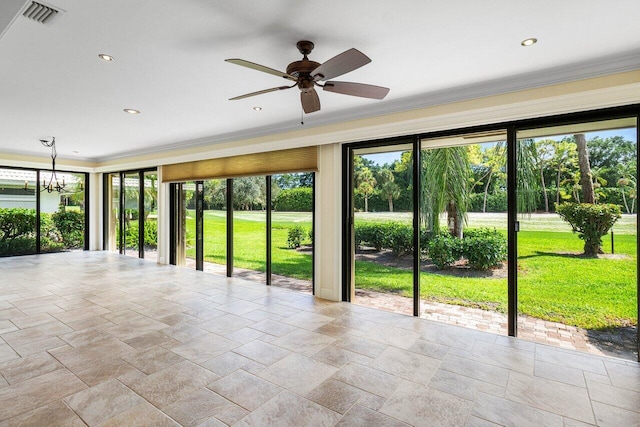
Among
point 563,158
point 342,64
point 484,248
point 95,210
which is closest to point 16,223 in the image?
point 95,210

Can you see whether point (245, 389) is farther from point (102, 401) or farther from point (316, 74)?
point (316, 74)

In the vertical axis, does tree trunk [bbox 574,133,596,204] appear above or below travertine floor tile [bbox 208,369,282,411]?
above

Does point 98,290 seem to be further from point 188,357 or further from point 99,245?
point 99,245

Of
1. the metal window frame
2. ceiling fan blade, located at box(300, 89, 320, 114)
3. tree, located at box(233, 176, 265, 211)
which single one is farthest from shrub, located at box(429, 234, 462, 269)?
tree, located at box(233, 176, 265, 211)

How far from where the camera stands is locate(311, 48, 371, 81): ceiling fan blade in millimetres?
2066

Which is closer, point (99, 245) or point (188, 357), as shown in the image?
point (188, 357)

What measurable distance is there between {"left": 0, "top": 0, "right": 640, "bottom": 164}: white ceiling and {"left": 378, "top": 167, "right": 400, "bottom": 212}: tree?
790 millimetres

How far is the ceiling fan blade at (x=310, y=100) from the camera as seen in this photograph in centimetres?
269

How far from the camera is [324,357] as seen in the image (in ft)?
9.59

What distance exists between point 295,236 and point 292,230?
0.11 metres

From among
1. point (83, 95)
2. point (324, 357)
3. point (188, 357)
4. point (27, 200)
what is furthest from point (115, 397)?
point (27, 200)

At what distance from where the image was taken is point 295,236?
18.0 feet

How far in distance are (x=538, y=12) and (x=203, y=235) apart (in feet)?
20.3

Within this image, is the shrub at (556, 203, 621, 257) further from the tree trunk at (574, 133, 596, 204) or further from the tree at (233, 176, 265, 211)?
the tree at (233, 176, 265, 211)
